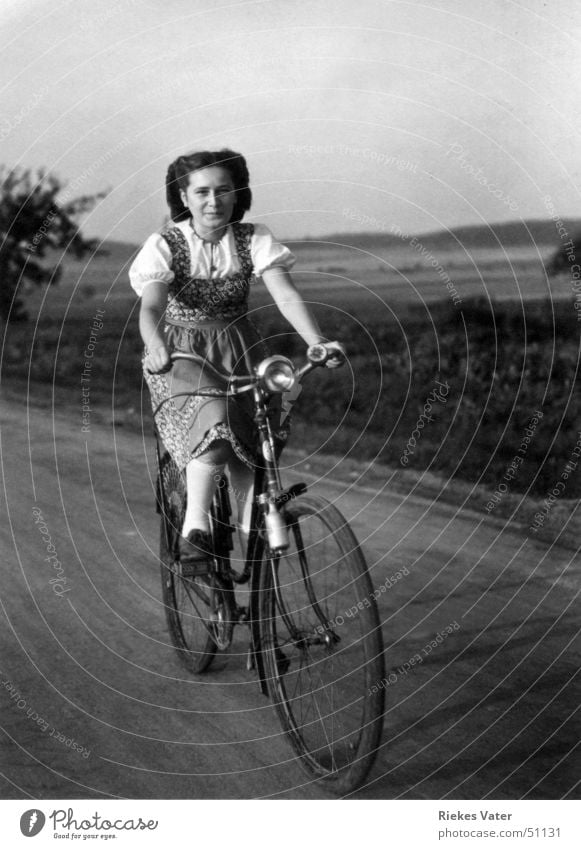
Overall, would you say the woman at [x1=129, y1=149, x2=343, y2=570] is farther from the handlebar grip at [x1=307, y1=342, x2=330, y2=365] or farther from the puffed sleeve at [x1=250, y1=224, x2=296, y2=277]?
the handlebar grip at [x1=307, y1=342, x2=330, y2=365]

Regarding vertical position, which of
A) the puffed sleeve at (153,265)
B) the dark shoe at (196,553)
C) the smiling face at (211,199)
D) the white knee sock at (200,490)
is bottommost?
the dark shoe at (196,553)

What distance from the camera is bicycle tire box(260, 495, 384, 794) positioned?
253 cm

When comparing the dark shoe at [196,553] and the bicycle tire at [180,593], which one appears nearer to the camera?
the dark shoe at [196,553]

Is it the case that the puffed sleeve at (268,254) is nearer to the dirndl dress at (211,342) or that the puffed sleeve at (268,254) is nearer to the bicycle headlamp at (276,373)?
the dirndl dress at (211,342)

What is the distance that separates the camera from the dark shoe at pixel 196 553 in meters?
3.13

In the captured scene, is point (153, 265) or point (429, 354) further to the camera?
point (429, 354)

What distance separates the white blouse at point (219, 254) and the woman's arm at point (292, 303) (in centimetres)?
3

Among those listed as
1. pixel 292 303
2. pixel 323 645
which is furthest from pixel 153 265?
pixel 323 645

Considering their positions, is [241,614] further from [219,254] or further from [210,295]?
[219,254]

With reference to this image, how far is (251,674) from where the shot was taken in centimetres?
334

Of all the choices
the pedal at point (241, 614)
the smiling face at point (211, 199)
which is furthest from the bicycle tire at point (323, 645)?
the smiling face at point (211, 199)

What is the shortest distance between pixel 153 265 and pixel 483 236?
1.88 meters

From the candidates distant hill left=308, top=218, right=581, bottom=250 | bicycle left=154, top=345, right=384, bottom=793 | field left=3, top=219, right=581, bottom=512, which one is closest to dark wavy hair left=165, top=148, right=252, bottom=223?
bicycle left=154, top=345, right=384, bottom=793
